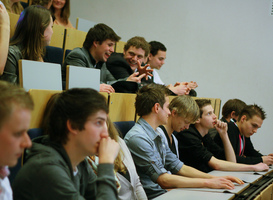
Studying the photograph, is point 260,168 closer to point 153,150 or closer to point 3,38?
point 153,150

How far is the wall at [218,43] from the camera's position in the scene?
5.53 m

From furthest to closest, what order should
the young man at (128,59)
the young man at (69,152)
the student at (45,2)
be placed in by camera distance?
the student at (45,2), the young man at (128,59), the young man at (69,152)

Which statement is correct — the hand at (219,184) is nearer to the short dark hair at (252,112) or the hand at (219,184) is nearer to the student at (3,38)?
the student at (3,38)

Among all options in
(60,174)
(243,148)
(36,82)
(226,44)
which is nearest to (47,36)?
(36,82)

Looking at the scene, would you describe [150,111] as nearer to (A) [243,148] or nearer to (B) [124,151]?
(B) [124,151]

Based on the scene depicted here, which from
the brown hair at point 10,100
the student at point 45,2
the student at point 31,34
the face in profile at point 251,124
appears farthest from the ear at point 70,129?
the student at point 45,2

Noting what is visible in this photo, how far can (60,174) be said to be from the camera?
112 centimetres

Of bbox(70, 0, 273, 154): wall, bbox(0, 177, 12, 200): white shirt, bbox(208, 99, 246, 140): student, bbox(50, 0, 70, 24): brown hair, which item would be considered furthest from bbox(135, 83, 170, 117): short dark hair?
bbox(70, 0, 273, 154): wall

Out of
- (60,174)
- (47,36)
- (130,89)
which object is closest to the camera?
(60,174)

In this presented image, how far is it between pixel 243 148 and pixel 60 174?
279 cm

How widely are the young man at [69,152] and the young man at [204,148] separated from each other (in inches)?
63.4

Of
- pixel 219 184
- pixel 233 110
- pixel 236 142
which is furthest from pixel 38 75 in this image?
pixel 233 110

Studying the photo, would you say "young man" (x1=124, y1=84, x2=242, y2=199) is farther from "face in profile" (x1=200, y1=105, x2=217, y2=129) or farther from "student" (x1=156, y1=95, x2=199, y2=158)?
"face in profile" (x1=200, y1=105, x2=217, y2=129)

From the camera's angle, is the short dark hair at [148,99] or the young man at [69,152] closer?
the young man at [69,152]
